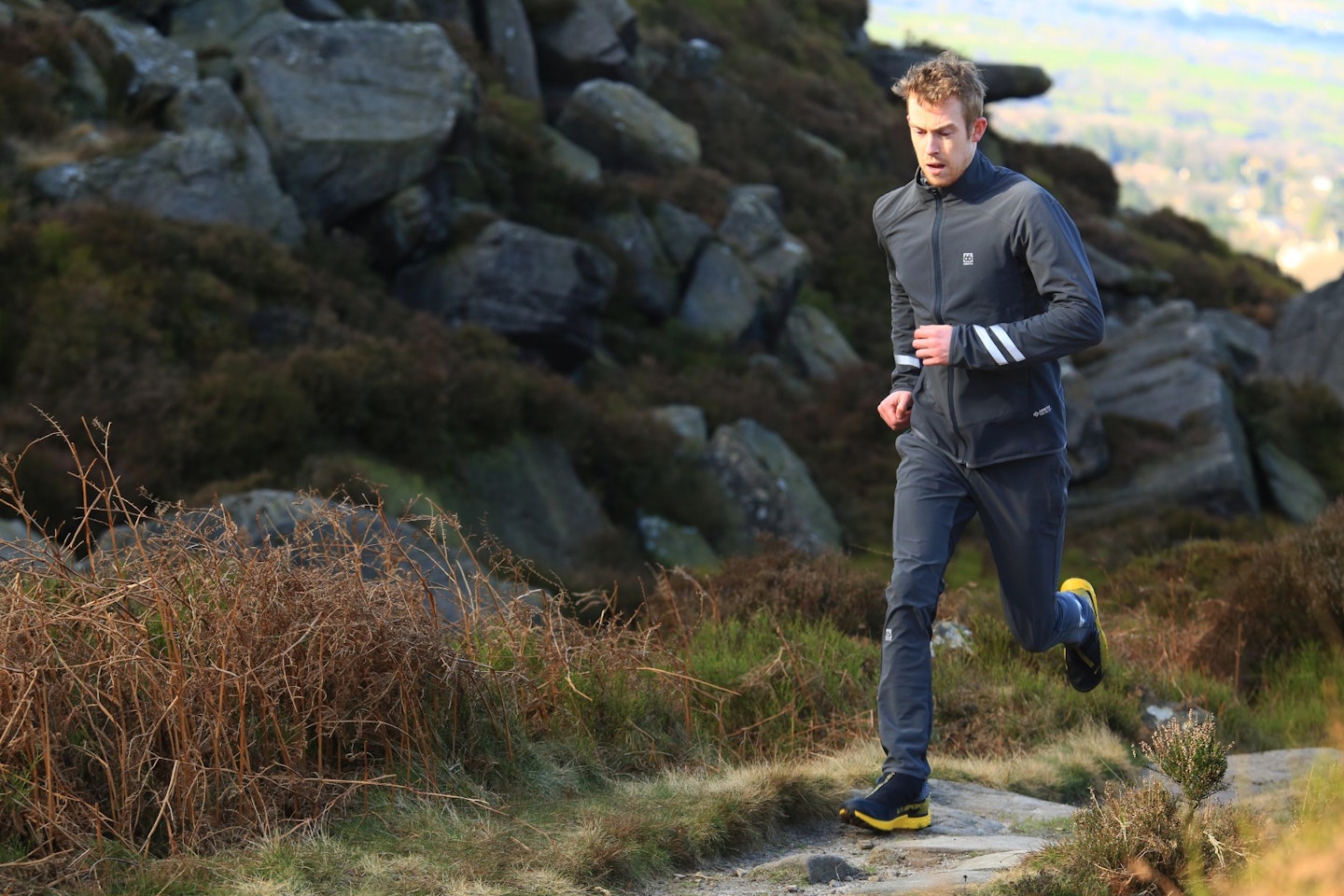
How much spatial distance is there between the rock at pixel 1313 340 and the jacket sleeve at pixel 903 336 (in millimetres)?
21920

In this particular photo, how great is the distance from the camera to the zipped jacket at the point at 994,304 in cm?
427

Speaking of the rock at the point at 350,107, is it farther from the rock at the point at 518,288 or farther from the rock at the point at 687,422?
the rock at the point at 687,422

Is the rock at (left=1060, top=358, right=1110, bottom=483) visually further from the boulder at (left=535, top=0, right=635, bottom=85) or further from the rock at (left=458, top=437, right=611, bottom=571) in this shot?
the boulder at (left=535, top=0, right=635, bottom=85)

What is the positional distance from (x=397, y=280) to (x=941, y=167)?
13.7m

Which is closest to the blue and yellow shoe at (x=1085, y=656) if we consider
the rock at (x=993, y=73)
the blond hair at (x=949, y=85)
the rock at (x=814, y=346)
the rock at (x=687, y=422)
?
the blond hair at (x=949, y=85)

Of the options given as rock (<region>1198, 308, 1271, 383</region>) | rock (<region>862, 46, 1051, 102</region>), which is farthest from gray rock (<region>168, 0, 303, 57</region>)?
rock (<region>862, 46, 1051, 102</region>)

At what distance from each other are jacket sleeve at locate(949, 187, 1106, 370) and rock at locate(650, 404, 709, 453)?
40.5 ft

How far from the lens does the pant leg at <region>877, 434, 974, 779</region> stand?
14.4 feet

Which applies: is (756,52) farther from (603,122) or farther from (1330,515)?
(1330,515)

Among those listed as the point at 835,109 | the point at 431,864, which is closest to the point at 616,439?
the point at 431,864

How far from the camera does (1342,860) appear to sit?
240 centimetres

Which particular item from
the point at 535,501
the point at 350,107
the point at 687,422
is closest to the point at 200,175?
the point at 350,107

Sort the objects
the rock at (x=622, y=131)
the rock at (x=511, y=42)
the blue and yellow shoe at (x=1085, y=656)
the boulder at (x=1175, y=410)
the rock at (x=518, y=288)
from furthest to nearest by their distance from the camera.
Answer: the rock at (x=511, y=42)
the rock at (x=622, y=131)
the boulder at (x=1175, y=410)
the rock at (x=518, y=288)
the blue and yellow shoe at (x=1085, y=656)

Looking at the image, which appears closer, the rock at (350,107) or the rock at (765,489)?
the rock at (765,489)
